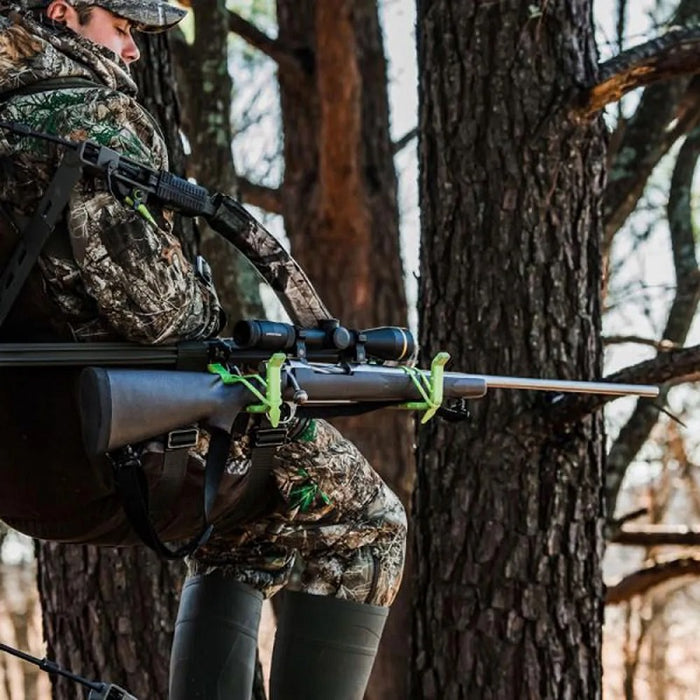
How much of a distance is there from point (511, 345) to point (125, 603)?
4.88ft

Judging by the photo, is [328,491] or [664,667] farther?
[664,667]

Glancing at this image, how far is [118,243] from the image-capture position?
2895 mm

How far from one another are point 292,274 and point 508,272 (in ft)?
3.96

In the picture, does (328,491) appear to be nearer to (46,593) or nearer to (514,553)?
(514,553)

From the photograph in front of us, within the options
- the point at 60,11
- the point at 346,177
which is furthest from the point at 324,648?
the point at 346,177

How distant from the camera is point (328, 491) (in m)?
3.28

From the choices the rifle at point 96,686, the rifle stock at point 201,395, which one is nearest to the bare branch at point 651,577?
the rifle stock at point 201,395

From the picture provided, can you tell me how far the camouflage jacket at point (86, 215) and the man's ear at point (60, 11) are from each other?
52 millimetres

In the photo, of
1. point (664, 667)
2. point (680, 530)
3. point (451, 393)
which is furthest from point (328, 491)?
point (664, 667)

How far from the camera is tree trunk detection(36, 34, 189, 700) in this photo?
452 cm

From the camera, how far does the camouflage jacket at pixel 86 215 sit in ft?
9.53

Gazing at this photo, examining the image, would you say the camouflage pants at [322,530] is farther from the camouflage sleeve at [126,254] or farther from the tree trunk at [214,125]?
the tree trunk at [214,125]

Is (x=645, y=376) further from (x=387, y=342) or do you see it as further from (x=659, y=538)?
(x=659, y=538)

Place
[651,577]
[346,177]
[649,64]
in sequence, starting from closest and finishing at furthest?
1. [649,64]
2. [651,577]
3. [346,177]
